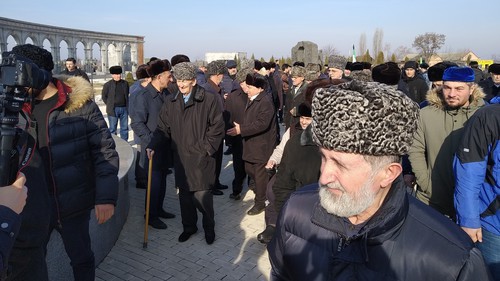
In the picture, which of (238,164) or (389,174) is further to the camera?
(238,164)

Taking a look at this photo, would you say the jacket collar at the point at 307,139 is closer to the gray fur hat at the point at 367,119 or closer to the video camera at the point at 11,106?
the gray fur hat at the point at 367,119

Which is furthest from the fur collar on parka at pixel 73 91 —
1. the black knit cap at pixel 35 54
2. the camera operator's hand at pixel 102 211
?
the camera operator's hand at pixel 102 211

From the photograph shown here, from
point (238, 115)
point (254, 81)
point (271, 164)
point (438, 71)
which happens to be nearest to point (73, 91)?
point (271, 164)

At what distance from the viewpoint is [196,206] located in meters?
4.94

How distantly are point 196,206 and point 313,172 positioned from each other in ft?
6.92

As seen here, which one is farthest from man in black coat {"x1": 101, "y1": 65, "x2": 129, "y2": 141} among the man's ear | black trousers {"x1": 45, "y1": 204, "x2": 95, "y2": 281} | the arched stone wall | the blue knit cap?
the arched stone wall

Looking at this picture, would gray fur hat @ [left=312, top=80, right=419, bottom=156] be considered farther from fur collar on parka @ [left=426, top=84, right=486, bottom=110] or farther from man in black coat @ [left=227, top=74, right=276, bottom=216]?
man in black coat @ [left=227, top=74, right=276, bottom=216]

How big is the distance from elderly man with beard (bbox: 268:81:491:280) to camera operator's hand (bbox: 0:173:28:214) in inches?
49.0

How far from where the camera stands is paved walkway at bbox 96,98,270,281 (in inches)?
164

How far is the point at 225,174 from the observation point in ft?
26.2

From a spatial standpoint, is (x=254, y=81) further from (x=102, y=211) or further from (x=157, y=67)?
(x=102, y=211)

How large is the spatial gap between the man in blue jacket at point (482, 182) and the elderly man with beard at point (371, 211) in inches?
58.7

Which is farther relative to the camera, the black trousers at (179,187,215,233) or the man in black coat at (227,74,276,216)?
the man in black coat at (227,74,276,216)

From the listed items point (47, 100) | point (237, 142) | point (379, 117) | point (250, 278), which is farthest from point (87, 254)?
point (237, 142)
